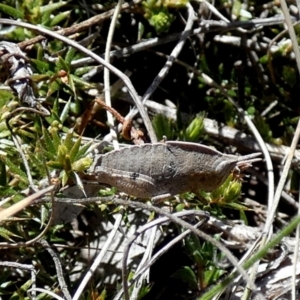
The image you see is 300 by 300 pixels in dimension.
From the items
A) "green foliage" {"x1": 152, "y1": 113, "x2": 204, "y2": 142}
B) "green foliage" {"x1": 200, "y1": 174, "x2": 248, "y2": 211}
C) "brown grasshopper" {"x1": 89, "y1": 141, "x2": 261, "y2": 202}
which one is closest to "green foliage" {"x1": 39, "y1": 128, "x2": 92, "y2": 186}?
"brown grasshopper" {"x1": 89, "y1": 141, "x2": 261, "y2": 202}

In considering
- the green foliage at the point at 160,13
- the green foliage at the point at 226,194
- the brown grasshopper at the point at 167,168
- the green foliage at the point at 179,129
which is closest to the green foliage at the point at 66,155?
the brown grasshopper at the point at 167,168

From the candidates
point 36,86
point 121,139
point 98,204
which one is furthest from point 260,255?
point 36,86

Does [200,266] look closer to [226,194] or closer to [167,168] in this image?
[226,194]

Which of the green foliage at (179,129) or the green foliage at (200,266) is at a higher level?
the green foliage at (179,129)

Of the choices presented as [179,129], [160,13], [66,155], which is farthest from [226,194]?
[160,13]

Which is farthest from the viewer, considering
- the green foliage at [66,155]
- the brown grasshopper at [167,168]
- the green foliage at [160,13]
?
the green foliage at [160,13]

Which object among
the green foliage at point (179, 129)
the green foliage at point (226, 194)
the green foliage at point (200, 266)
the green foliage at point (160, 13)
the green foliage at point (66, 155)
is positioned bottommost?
the green foliage at point (200, 266)

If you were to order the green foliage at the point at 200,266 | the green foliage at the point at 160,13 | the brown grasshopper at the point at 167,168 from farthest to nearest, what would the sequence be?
the green foliage at the point at 160,13 < the green foliage at the point at 200,266 < the brown grasshopper at the point at 167,168

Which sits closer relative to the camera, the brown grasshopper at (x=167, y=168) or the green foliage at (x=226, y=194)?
the brown grasshopper at (x=167, y=168)

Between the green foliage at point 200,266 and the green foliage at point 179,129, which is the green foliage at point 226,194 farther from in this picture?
the green foliage at point 179,129

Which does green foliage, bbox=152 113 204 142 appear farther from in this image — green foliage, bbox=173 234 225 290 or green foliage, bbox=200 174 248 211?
green foliage, bbox=173 234 225 290
